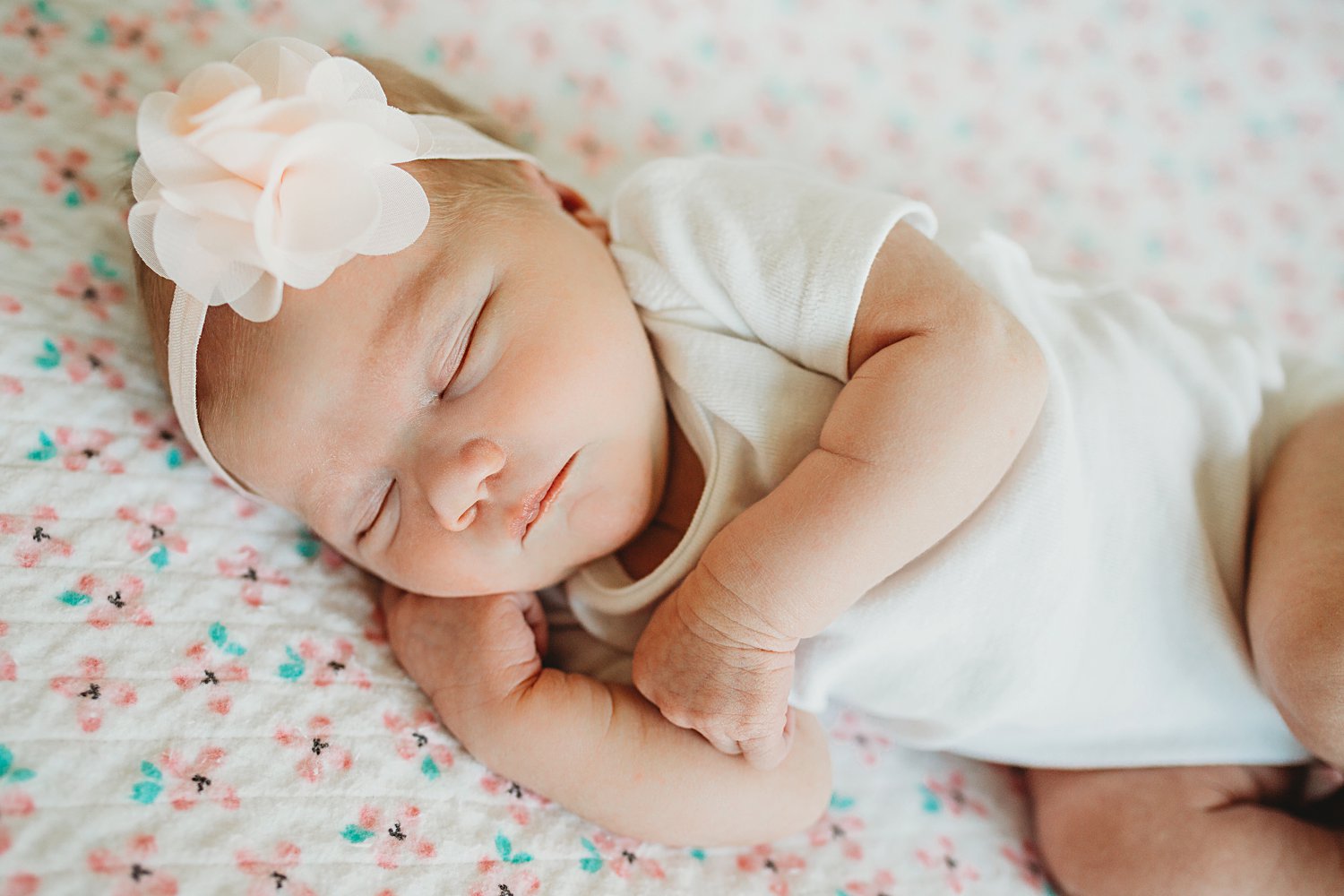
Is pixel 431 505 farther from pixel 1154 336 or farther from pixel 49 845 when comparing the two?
pixel 1154 336

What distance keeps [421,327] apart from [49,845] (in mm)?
584

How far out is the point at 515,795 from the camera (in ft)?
3.93

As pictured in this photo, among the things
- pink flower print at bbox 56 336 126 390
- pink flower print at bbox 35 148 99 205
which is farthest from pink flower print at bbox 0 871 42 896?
pink flower print at bbox 35 148 99 205

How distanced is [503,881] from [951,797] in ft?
2.22

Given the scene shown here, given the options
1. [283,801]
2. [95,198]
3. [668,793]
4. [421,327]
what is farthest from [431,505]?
[95,198]

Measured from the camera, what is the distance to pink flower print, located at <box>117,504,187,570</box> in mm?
1154

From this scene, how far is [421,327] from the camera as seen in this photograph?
1.06 m

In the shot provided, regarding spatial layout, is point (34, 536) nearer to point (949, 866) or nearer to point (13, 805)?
point (13, 805)

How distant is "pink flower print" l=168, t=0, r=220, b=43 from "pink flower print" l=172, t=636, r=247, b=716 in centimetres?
96

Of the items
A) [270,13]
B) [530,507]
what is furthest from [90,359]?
[270,13]

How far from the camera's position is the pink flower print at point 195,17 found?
1.55 metres

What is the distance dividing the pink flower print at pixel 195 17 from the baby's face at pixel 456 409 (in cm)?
Answer: 74

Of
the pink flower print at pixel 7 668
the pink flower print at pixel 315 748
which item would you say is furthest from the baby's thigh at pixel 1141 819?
the pink flower print at pixel 7 668

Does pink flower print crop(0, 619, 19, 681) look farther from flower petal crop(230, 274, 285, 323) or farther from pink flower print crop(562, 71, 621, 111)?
pink flower print crop(562, 71, 621, 111)
